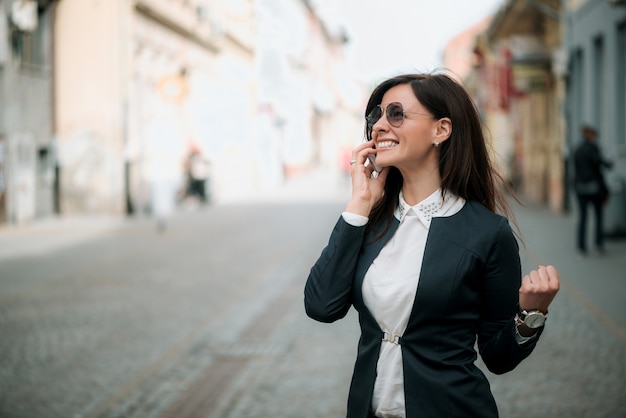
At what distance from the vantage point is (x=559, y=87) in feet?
85.3

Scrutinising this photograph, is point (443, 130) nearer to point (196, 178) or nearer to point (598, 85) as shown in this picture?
point (598, 85)

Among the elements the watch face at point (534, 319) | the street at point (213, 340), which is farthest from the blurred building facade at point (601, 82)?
the watch face at point (534, 319)

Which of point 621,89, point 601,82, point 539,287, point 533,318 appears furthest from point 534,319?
point 601,82

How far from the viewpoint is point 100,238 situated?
18688 mm

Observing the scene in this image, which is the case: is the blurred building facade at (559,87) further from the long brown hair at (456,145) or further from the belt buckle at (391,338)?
the belt buckle at (391,338)

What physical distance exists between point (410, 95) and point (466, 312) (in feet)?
2.08

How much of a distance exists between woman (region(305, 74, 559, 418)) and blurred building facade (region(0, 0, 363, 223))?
18743 millimetres

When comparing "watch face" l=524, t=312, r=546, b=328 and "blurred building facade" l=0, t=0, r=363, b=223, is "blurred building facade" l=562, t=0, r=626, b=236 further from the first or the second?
"watch face" l=524, t=312, r=546, b=328

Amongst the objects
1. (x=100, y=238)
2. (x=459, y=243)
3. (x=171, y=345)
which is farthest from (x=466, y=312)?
(x=100, y=238)

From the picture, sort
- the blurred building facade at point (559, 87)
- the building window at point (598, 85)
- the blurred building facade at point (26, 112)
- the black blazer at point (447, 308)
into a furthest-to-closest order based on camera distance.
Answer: the blurred building facade at point (26, 112) < the building window at point (598, 85) < the blurred building facade at point (559, 87) < the black blazer at point (447, 308)

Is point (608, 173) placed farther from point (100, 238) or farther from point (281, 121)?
point (281, 121)

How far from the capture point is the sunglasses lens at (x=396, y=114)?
266 centimetres

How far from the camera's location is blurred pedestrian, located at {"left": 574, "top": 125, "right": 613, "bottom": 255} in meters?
13.8

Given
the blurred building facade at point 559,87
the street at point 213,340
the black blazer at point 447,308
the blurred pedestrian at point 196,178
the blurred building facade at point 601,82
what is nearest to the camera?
the black blazer at point 447,308
